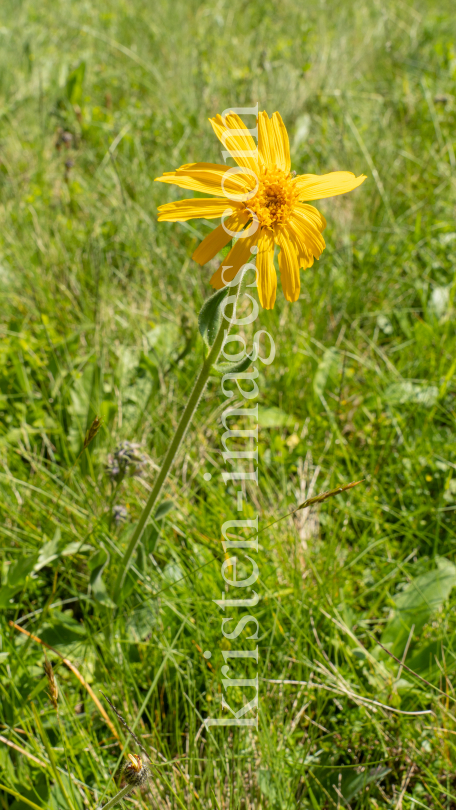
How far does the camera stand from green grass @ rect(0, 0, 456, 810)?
4.36 feet

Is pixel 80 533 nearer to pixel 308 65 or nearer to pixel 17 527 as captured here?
pixel 17 527

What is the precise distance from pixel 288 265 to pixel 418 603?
3.37 feet

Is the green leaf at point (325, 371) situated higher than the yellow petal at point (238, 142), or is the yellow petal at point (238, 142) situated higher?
the yellow petal at point (238, 142)

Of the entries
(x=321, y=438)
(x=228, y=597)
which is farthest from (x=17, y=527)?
(x=321, y=438)

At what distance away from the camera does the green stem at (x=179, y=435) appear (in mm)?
1118

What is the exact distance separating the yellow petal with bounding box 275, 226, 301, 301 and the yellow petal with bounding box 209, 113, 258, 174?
136mm

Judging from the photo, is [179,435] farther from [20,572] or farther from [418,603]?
[418,603]

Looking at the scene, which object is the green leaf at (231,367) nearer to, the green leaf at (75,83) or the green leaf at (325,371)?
the green leaf at (325,371)

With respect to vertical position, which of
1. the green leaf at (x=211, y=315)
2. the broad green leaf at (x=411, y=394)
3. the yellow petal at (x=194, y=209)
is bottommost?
the broad green leaf at (x=411, y=394)

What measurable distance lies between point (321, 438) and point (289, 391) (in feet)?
0.73

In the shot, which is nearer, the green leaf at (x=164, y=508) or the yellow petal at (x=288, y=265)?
the yellow petal at (x=288, y=265)

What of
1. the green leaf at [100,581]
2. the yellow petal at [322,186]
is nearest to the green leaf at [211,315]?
the yellow petal at [322,186]

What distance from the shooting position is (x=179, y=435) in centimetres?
122

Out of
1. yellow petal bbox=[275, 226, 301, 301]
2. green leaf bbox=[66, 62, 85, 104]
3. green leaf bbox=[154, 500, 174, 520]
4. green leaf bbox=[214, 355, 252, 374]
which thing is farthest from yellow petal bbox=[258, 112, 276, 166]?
green leaf bbox=[66, 62, 85, 104]
